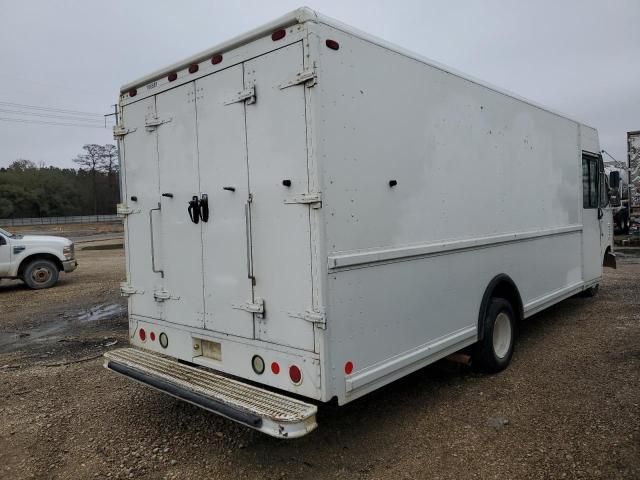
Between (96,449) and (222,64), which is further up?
(222,64)

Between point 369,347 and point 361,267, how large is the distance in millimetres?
580

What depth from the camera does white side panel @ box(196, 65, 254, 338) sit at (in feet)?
12.1

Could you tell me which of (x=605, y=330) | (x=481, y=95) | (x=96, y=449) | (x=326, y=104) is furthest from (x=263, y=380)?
(x=605, y=330)

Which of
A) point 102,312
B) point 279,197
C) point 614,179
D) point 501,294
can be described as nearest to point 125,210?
point 279,197

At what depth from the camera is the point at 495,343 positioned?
17.1 ft

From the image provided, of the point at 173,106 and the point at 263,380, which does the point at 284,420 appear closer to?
the point at 263,380

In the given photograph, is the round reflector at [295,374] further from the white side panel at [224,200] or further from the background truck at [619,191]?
the background truck at [619,191]

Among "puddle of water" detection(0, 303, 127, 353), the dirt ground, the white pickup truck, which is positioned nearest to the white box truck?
the dirt ground

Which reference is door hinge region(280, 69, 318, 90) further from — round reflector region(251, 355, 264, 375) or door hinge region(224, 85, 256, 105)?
round reflector region(251, 355, 264, 375)

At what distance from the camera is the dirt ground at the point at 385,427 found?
11.5 feet

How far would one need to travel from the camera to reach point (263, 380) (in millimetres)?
3598

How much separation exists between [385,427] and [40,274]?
11503mm

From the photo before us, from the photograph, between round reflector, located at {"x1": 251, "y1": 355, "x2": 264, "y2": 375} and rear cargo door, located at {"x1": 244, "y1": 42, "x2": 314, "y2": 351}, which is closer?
rear cargo door, located at {"x1": 244, "y1": 42, "x2": 314, "y2": 351}

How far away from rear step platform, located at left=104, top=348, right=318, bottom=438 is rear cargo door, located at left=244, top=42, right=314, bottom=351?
15.5 inches
